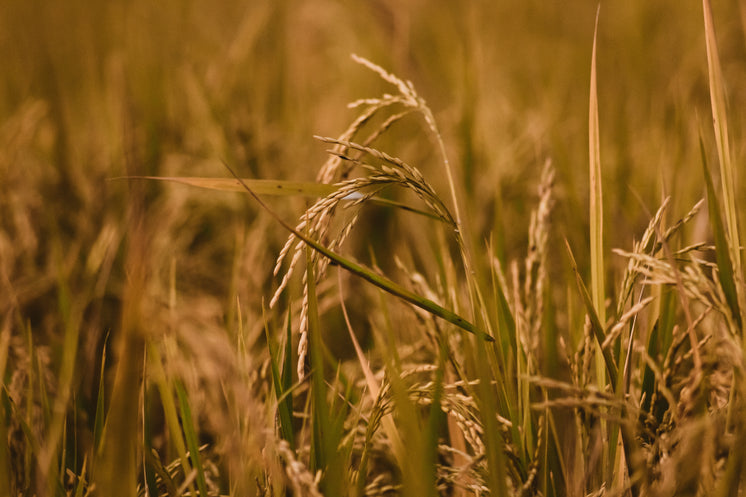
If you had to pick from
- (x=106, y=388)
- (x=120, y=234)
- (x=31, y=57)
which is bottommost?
(x=106, y=388)

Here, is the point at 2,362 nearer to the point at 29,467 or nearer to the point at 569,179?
the point at 29,467

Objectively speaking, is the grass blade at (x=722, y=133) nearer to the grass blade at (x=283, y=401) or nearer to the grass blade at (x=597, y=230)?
the grass blade at (x=597, y=230)

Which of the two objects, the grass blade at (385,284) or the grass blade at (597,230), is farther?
the grass blade at (597,230)

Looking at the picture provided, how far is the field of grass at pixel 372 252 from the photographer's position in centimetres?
65

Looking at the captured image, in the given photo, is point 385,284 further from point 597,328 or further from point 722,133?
point 722,133

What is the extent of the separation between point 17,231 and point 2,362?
687 millimetres

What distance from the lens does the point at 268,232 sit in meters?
1.55

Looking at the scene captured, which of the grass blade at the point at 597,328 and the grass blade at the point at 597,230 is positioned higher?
the grass blade at the point at 597,230

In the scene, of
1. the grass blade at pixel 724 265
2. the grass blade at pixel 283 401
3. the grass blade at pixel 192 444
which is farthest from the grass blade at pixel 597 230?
the grass blade at pixel 192 444

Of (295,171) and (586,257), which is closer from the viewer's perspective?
(586,257)

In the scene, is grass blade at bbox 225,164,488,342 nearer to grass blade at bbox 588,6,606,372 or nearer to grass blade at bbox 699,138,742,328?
grass blade at bbox 588,6,606,372

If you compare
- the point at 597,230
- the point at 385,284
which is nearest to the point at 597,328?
the point at 597,230

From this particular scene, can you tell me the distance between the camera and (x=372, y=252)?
36.5 inches

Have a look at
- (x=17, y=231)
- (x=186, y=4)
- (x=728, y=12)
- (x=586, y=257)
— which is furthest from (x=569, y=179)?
(x=186, y=4)
